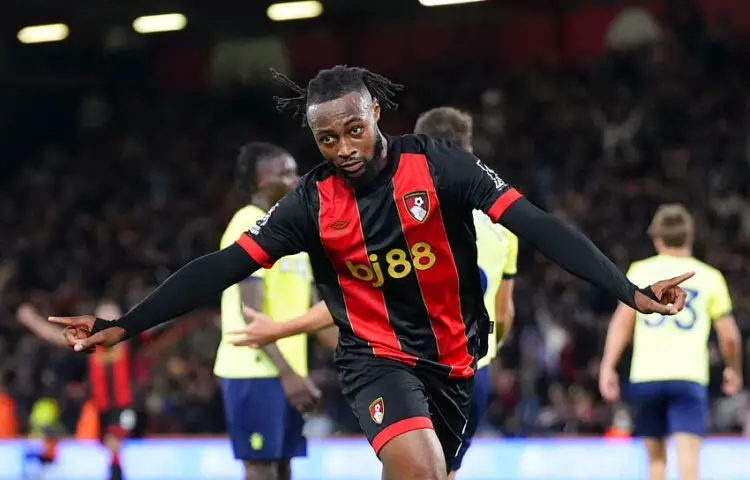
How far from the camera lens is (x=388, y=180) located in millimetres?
4812

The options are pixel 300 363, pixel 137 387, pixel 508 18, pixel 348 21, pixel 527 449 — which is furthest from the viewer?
pixel 348 21

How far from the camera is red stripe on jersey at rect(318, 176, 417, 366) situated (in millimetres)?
4805

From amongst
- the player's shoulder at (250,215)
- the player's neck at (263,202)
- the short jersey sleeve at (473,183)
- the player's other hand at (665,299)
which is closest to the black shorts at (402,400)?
the short jersey sleeve at (473,183)

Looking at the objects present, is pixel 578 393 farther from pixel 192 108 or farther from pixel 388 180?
pixel 192 108

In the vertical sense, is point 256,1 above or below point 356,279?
above

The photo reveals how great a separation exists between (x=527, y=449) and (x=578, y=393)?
8.38 feet

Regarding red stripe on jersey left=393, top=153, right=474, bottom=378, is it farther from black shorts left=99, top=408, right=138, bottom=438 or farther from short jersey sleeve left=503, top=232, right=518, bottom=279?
black shorts left=99, top=408, right=138, bottom=438

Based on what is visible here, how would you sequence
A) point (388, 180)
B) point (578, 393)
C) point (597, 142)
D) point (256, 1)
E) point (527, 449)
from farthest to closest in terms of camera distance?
point (256, 1) → point (597, 142) → point (578, 393) → point (527, 449) → point (388, 180)

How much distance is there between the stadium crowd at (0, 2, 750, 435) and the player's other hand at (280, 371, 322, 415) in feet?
25.2

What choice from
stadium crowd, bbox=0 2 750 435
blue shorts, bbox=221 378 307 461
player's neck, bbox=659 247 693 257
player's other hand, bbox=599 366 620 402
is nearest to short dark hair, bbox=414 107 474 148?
blue shorts, bbox=221 378 307 461

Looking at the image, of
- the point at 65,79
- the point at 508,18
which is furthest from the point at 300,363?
the point at 65,79

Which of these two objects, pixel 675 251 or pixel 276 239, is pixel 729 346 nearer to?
pixel 675 251

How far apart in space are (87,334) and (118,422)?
6.41 m

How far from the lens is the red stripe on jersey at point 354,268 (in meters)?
4.80
